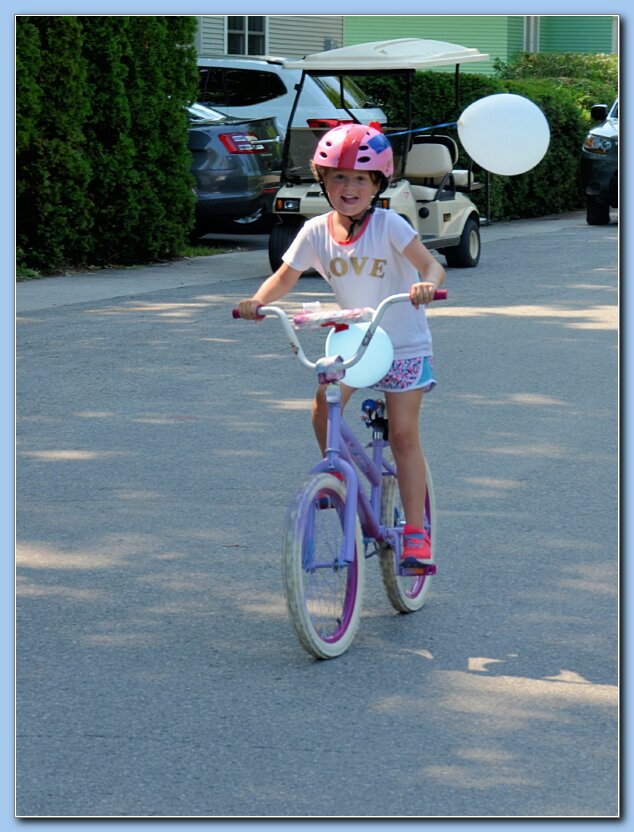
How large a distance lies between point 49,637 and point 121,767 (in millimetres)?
1177

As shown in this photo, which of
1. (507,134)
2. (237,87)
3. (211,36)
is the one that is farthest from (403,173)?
(211,36)

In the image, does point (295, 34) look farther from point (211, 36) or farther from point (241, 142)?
point (241, 142)

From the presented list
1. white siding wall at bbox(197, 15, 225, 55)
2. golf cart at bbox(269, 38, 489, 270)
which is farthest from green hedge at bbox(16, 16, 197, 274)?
white siding wall at bbox(197, 15, 225, 55)

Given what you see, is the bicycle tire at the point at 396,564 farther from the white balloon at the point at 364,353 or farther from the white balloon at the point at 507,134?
the white balloon at the point at 507,134

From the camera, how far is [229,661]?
5.10 meters

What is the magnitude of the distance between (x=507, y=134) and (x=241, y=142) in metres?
12.0

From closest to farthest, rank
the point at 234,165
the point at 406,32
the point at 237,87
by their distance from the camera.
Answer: the point at 234,165 → the point at 237,87 → the point at 406,32

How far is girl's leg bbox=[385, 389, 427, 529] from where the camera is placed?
5.25m

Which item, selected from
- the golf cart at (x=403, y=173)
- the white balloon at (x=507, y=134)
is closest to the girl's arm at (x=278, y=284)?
the white balloon at (x=507, y=134)

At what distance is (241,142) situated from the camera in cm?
1759

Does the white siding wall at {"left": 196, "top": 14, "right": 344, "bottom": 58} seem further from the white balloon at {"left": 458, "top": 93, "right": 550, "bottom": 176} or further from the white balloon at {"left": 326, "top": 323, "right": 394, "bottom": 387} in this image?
the white balloon at {"left": 326, "top": 323, "right": 394, "bottom": 387}

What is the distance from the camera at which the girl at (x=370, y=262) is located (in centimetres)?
503

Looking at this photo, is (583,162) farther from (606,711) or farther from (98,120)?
(606,711)

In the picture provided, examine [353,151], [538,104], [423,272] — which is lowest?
[423,272]
